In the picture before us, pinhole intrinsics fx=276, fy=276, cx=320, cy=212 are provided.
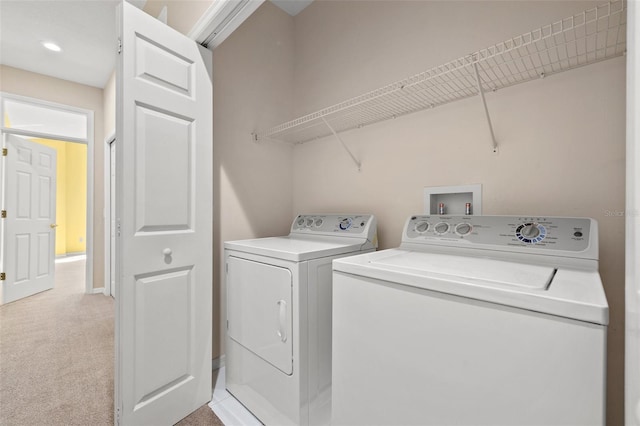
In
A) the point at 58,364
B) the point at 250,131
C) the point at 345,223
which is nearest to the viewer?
the point at 345,223

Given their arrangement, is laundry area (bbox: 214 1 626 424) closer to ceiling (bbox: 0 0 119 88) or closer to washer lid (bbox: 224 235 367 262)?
washer lid (bbox: 224 235 367 262)

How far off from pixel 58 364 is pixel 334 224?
7.24ft

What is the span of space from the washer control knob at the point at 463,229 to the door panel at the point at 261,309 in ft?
2.74

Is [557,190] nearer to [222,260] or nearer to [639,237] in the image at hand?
[639,237]

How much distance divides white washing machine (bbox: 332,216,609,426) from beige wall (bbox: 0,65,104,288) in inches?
158

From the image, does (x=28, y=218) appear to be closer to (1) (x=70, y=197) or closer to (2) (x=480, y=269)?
(1) (x=70, y=197)

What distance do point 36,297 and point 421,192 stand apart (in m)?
4.64

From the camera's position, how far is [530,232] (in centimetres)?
113

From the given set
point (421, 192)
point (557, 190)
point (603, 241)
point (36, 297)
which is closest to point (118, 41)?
point (421, 192)

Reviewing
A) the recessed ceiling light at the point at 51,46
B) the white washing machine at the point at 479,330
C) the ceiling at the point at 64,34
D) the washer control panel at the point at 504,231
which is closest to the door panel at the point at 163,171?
the white washing machine at the point at 479,330

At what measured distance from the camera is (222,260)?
1.89 meters

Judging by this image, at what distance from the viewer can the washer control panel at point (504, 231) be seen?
104cm

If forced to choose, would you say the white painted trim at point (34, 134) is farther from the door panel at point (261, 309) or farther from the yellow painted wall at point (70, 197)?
the door panel at point (261, 309)

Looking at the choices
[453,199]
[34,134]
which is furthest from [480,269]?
[34,134]
